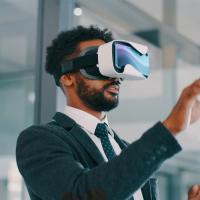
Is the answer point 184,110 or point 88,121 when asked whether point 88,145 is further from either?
point 184,110

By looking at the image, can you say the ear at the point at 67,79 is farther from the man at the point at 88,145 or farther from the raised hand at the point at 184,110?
the raised hand at the point at 184,110

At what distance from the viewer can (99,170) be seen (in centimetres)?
91

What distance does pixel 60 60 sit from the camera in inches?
51.4

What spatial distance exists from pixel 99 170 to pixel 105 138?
0.28m

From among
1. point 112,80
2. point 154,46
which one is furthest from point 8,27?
point 112,80

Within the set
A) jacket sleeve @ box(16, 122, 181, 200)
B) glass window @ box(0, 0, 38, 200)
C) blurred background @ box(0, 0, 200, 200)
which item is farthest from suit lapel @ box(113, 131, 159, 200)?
glass window @ box(0, 0, 38, 200)

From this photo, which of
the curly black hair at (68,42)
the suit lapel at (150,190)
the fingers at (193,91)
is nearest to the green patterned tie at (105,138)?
the suit lapel at (150,190)

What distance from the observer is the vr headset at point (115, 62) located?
111cm

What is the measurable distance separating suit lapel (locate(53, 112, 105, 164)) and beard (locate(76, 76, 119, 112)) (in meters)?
0.06

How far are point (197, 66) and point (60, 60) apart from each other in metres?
0.77

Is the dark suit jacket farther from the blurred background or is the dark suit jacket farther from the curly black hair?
the blurred background

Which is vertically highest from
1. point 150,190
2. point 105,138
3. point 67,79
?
point 67,79

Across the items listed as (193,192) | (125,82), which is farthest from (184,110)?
(125,82)

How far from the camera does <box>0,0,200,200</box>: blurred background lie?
6.35 ft
